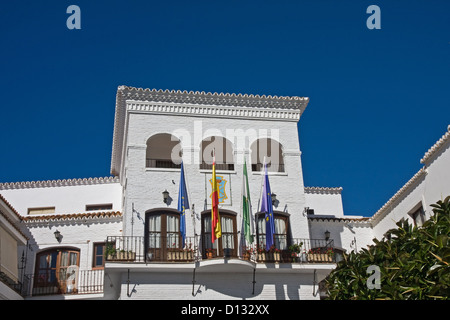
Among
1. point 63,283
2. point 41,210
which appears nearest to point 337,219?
point 63,283

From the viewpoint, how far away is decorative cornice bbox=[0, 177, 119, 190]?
3173 centimetres

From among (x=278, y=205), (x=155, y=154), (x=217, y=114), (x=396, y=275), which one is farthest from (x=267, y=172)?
(x=396, y=275)

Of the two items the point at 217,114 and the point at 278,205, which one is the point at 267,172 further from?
the point at 217,114

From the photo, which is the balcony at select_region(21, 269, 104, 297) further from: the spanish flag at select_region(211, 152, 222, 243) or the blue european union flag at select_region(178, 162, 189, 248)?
the spanish flag at select_region(211, 152, 222, 243)

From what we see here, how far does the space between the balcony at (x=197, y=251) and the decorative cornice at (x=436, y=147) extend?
4.91 m

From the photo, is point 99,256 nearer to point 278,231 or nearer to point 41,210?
point 41,210

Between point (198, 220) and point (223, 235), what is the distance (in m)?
1.10

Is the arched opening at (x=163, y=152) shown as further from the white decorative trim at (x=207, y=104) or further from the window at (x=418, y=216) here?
the window at (x=418, y=216)

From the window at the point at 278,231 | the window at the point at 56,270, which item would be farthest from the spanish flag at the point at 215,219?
the window at the point at 56,270

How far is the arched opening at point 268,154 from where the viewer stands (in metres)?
27.6

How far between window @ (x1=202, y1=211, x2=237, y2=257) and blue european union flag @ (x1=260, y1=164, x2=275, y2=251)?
53.5 inches

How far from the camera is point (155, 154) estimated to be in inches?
1143

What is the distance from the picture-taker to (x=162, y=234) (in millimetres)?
24453

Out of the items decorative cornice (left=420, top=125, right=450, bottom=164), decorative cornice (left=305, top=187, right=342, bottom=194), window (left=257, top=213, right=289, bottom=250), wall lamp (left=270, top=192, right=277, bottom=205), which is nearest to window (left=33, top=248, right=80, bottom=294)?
window (left=257, top=213, right=289, bottom=250)
